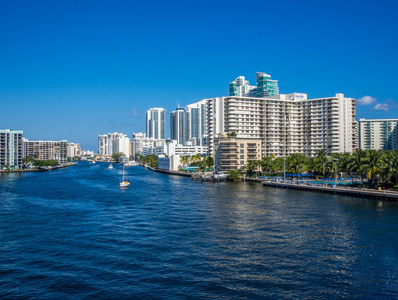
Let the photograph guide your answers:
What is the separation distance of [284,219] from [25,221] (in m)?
34.7

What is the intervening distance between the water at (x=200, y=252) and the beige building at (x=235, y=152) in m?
67.1

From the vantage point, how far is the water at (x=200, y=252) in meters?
26.8

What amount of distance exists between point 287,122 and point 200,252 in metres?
128

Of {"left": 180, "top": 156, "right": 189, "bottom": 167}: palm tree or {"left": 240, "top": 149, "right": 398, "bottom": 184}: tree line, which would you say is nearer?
{"left": 240, "top": 149, "right": 398, "bottom": 184}: tree line

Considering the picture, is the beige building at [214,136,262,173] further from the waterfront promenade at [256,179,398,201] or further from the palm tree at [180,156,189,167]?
the palm tree at [180,156,189,167]

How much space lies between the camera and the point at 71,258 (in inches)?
1326

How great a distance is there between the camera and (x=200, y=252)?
114 feet

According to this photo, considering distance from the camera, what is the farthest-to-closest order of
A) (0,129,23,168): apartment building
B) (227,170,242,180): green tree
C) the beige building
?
(0,129,23,168): apartment building < the beige building < (227,170,242,180): green tree

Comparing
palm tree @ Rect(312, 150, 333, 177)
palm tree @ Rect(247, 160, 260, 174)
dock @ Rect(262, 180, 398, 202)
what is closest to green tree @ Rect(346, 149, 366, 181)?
dock @ Rect(262, 180, 398, 202)

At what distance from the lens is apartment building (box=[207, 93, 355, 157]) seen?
475ft

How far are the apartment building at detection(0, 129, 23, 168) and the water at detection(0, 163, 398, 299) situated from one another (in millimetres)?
148722

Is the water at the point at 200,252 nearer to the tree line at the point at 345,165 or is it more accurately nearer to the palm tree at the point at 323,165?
the tree line at the point at 345,165

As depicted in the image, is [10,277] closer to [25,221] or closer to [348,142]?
[25,221]

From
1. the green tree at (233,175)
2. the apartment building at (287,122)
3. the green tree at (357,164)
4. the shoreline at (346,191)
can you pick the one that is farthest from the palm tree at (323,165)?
the apartment building at (287,122)
